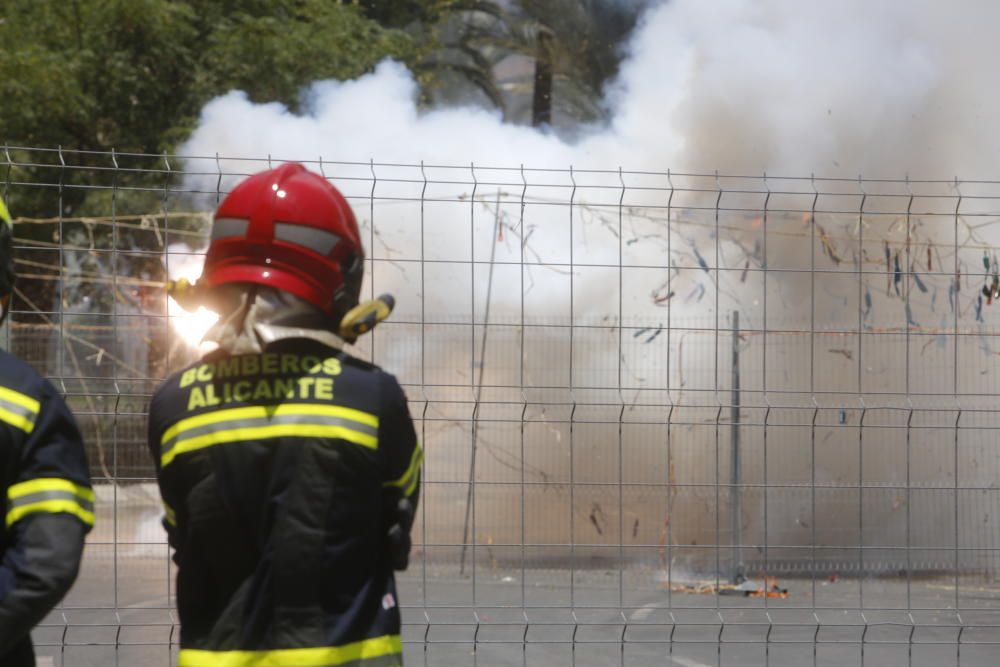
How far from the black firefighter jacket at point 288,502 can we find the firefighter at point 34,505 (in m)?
0.22

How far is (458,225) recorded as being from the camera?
10.4 m

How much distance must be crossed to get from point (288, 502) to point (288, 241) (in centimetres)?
53

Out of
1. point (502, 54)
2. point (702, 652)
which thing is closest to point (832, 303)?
point (702, 652)

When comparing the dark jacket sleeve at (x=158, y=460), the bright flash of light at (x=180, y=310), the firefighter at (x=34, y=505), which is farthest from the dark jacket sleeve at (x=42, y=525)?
the bright flash of light at (x=180, y=310)

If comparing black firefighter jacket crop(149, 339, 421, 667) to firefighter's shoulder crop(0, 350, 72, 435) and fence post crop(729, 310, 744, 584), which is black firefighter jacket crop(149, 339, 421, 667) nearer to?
firefighter's shoulder crop(0, 350, 72, 435)

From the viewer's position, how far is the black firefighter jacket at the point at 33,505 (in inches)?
88.0

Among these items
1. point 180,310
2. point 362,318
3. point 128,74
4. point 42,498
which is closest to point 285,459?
point 362,318

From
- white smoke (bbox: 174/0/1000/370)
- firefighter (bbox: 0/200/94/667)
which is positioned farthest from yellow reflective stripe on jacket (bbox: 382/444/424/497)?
white smoke (bbox: 174/0/1000/370)

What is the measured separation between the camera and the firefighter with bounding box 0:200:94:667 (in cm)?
223

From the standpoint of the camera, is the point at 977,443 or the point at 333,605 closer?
the point at 333,605

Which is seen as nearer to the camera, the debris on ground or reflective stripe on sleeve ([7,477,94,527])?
reflective stripe on sleeve ([7,477,94,527])

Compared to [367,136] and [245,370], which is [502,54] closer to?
[367,136]

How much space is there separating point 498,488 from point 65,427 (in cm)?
498

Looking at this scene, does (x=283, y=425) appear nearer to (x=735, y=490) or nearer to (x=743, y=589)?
(x=743, y=589)
